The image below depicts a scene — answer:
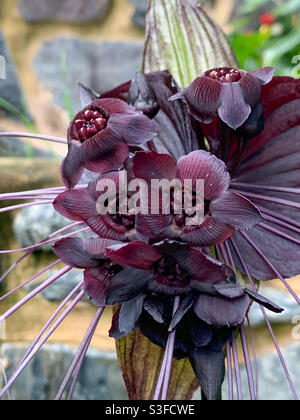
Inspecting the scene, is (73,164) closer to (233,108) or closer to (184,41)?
(233,108)

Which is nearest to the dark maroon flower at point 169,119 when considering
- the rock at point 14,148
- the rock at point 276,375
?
the rock at point 276,375

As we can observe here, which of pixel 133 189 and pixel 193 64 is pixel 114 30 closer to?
pixel 193 64

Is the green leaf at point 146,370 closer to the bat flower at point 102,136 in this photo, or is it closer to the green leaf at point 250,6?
the bat flower at point 102,136

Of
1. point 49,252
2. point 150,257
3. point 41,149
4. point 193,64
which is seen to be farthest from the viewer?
point 41,149

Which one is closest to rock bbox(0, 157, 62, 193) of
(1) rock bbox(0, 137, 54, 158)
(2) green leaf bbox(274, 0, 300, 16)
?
(1) rock bbox(0, 137, 54, 158)
